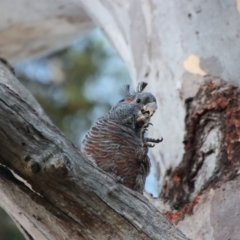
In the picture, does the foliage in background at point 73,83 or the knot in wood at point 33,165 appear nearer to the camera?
the knot in wood at point 33,165

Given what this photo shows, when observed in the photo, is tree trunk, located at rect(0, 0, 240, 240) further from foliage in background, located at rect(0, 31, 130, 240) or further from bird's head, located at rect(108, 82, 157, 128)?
foliage in background, located at rect(0, 31, 130, 240)

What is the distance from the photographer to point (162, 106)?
2.49m

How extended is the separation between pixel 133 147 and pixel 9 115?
627mm

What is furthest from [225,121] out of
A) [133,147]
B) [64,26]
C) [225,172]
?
[64,26]

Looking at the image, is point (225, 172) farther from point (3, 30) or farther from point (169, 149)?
point (3, 30)

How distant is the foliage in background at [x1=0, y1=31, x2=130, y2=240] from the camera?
4.97 m

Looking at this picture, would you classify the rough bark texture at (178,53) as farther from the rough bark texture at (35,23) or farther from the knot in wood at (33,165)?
the rough bark texture at (35,23)

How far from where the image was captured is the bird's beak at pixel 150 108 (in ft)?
6.79

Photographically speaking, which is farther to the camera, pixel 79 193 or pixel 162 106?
pixel 162 106

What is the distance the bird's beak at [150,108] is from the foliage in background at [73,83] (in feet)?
9.04

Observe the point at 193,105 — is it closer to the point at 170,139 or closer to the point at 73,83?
the point at 170,139

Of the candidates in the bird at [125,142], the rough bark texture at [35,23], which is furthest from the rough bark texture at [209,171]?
the rough bark texture at [35,23]

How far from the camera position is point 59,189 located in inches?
60.6

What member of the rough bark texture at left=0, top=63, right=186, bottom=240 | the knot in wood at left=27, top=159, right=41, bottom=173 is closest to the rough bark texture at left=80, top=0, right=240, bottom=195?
the rough bark texture at left=0, top=63, right=186, bottom=240
